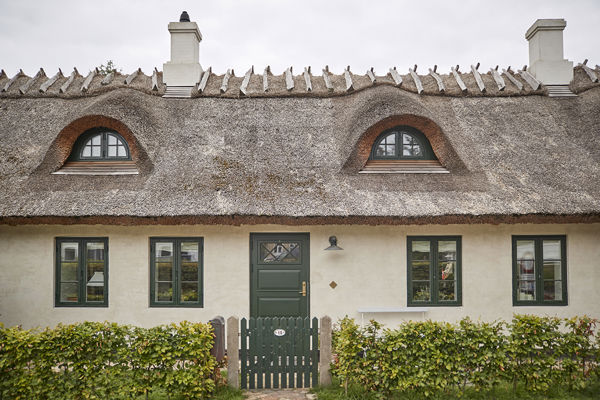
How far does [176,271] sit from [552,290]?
7652 millimetres

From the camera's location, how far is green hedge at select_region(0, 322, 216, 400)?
201 inches

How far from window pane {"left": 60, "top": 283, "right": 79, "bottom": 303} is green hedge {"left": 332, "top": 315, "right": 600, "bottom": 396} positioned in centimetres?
584

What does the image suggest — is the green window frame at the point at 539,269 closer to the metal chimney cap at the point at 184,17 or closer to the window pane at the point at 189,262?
the window pane at the point at 189,262

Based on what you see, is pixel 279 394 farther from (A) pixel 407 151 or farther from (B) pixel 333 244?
(A) pixel 407 151

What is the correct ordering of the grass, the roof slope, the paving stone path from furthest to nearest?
the roof slope
the paving stone path
the grass

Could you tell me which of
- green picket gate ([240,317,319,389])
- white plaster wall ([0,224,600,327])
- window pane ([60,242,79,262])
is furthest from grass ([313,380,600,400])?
window pane ([60,242,79,262])

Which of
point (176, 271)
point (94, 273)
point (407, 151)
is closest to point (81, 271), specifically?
point (94, 273)

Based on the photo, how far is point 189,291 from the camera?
8344mm

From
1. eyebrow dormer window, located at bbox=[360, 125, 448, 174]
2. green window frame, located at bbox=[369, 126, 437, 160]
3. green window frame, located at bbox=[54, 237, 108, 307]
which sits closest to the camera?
green window frame, located at bbox=[54, 237, 108, 307]

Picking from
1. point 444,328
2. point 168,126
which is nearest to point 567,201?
point 444,328

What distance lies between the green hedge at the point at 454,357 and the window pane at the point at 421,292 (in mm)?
2774

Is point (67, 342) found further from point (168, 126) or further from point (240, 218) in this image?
point (168, 126)

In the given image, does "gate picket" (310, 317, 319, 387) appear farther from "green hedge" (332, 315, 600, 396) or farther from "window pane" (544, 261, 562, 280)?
"window pane" (544, 261, 562, 280)

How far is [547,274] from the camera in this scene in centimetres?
845
